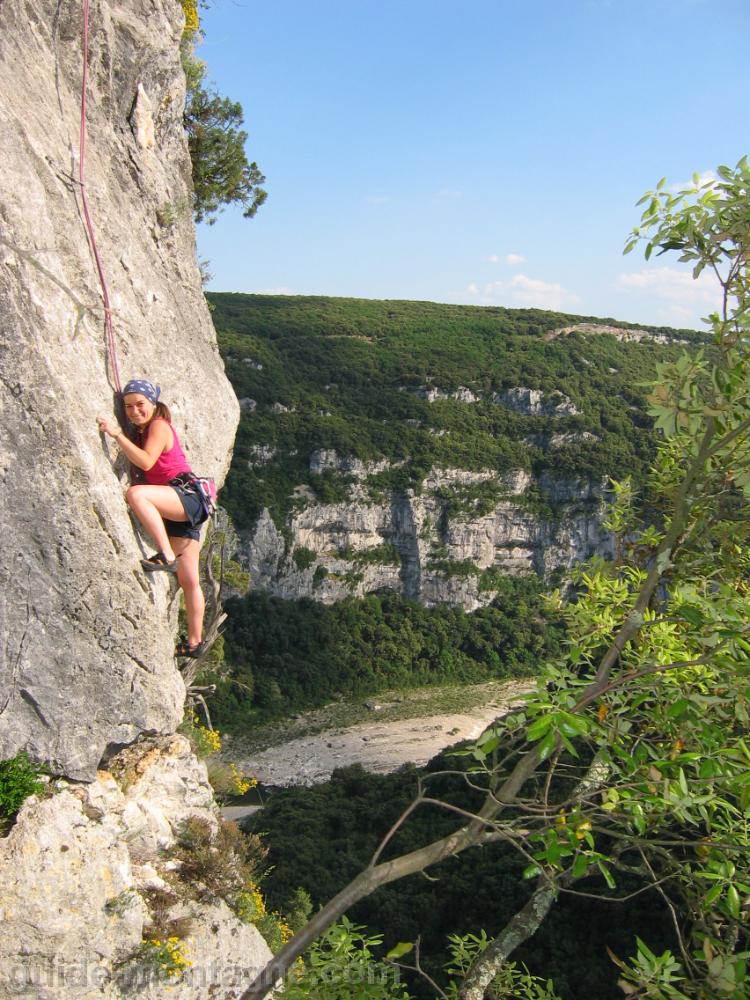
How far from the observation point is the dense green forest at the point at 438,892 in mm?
11391

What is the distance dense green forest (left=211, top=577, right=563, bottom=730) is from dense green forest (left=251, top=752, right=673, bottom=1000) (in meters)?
24.2

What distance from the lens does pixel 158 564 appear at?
210 inches

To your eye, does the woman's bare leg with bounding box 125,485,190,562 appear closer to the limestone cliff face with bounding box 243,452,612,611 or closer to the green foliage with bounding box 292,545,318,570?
the limestone cliff face with bounding box 243,452,612,611

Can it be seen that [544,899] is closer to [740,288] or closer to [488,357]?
[740,288]

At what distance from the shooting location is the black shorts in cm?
546

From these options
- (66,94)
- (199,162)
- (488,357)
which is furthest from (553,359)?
(66,94)

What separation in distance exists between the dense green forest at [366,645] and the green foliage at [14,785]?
45.7 meters

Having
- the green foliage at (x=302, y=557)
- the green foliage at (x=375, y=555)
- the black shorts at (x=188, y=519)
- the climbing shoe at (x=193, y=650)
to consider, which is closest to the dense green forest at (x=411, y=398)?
the green foliage at (x=302, y=557)

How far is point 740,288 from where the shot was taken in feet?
11.5

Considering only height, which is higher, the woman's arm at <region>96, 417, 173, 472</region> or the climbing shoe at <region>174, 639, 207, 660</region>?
the woman's arm at <region>96, 417, 173, 472</region>

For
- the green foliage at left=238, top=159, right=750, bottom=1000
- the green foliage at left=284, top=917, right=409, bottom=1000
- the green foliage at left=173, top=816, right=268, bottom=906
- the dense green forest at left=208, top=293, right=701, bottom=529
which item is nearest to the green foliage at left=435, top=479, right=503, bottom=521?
the dense green forest at left=208, top=293, right=701, bottom=529

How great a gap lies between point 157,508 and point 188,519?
0.27 m

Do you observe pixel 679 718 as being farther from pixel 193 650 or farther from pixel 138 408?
pixel 193 650

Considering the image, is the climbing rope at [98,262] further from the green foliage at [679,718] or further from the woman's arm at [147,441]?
the green foliage at [679,718]
